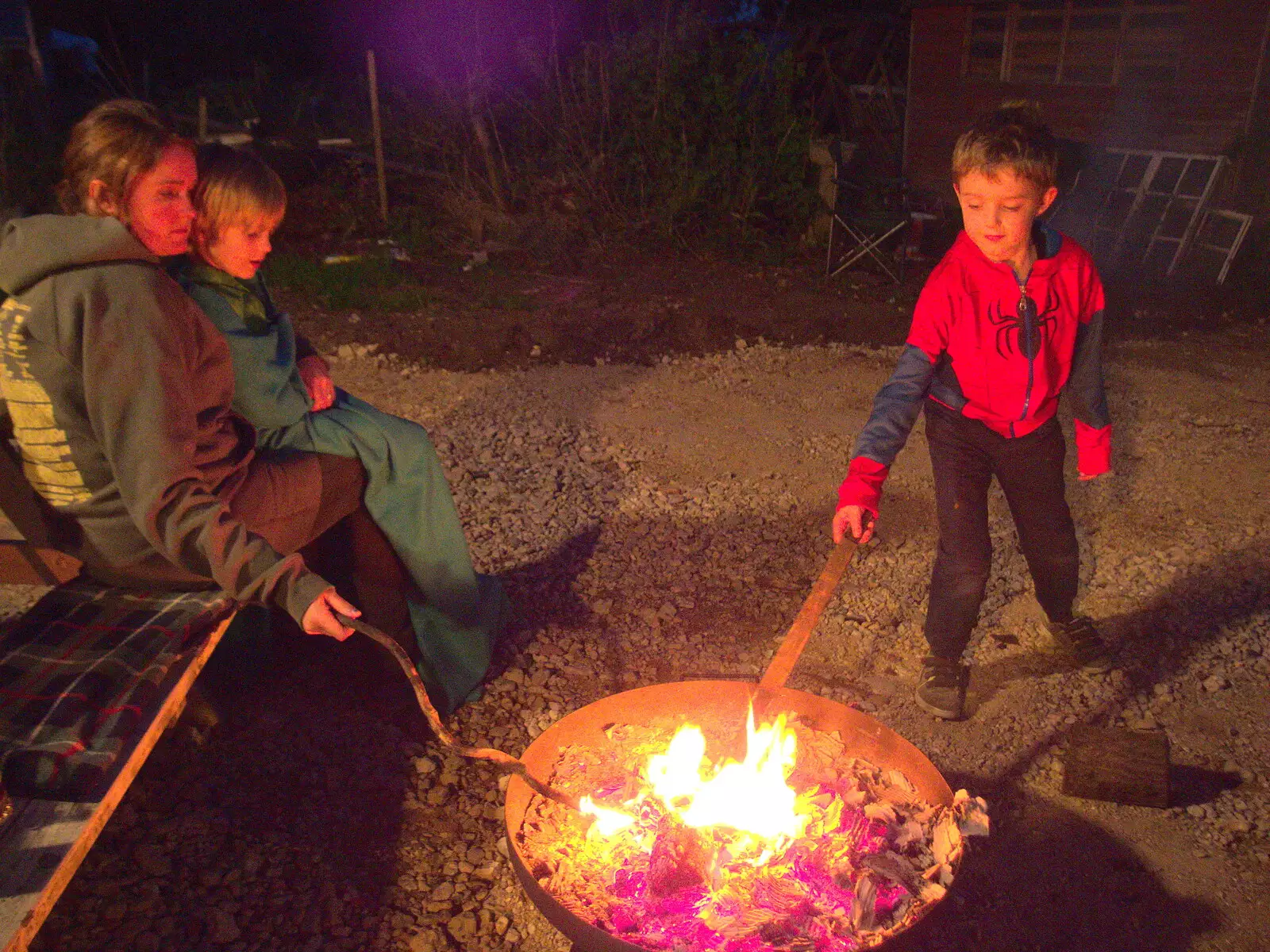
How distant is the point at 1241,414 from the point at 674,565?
13.4 feet

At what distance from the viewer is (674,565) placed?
454 centimetres

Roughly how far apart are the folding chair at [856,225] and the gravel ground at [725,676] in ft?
13.6

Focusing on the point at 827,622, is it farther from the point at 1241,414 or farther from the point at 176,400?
the point at 1241,414

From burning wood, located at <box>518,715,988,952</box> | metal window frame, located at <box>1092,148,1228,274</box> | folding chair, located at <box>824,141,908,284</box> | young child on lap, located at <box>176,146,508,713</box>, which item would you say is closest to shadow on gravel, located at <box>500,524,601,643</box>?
young child on lap, located at <box>176,146,508,713</box>

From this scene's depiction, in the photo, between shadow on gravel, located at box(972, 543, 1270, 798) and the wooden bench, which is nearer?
the wooden bench

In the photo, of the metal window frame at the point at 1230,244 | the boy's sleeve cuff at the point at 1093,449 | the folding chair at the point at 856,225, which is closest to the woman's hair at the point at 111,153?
the boy's sleeve cuff at the point at 1093,449

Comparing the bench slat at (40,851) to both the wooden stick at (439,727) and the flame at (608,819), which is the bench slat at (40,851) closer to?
the wooden stick at (439,727)

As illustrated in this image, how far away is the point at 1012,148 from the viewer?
277 centimetres

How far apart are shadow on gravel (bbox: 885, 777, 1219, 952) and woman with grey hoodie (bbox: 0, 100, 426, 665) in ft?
6.07

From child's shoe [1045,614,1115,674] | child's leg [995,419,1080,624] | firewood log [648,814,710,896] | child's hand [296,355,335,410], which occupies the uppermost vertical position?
child's hand [296,355,335,410]

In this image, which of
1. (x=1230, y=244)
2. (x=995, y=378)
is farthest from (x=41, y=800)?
(x=1230, y=244)

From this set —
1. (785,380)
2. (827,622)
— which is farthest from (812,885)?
(785,380)

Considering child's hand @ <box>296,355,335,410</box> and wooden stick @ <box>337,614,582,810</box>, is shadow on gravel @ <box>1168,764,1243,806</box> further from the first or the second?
child's hand @ <box>296,355,335,410</box>

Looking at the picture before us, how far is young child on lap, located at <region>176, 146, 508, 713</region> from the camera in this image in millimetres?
2826
